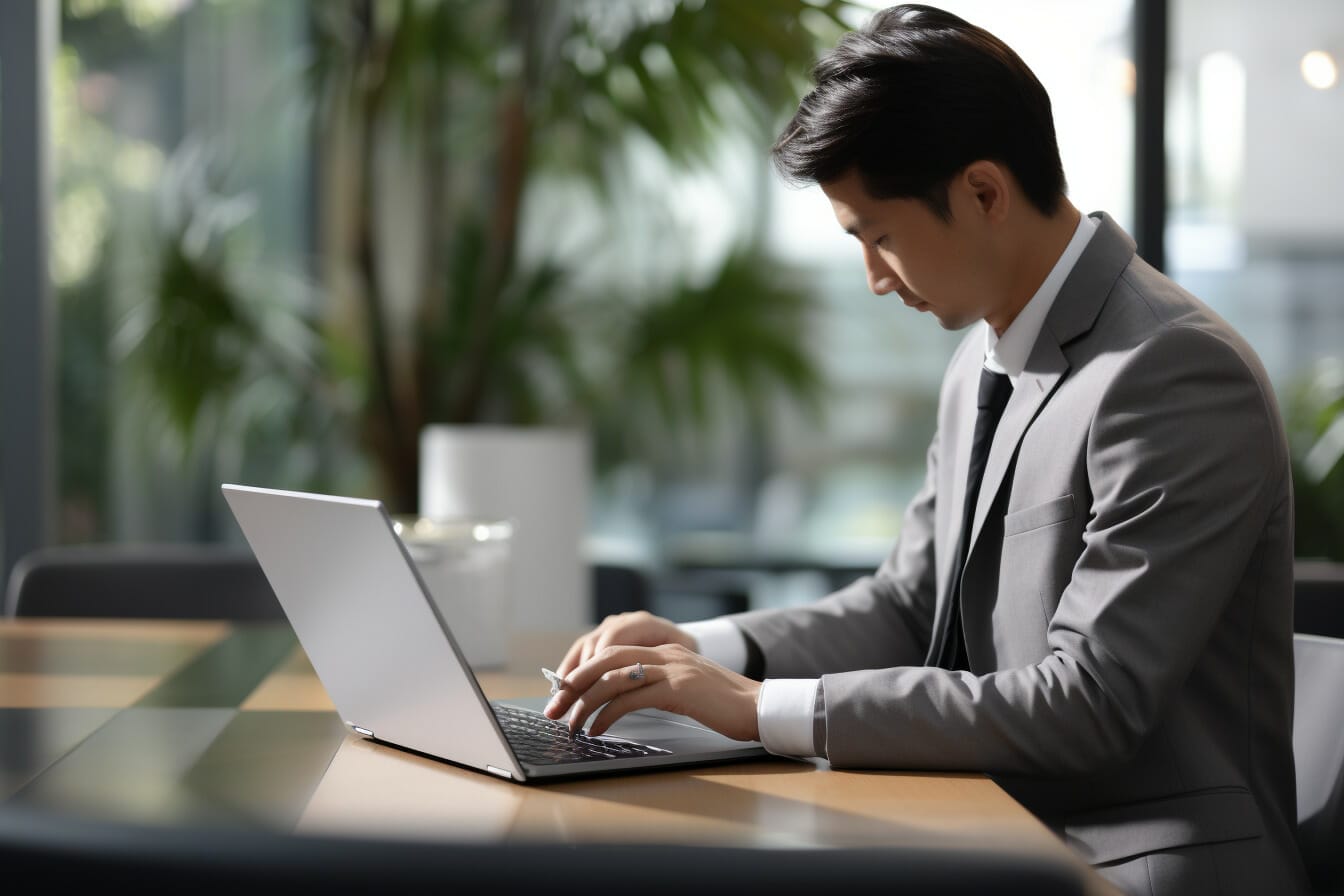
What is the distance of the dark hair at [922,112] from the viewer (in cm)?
135

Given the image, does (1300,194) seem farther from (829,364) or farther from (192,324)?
(192,324)

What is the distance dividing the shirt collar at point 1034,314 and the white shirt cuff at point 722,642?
1.35 feet

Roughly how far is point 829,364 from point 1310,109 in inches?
59.0

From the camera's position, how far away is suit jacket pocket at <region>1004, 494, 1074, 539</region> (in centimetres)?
130

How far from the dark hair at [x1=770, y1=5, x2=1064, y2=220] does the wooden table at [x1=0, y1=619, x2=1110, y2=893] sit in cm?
58

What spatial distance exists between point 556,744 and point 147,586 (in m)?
1.44

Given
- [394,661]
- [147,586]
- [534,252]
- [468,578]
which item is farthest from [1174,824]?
[534,252]

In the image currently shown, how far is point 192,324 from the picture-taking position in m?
3.70

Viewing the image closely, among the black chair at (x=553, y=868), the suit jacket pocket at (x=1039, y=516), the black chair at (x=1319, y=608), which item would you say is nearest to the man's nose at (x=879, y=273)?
the suit jacket pocket at (x=1039, y=516)

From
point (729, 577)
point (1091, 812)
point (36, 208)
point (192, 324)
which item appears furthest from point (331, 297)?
point (1091, 812)

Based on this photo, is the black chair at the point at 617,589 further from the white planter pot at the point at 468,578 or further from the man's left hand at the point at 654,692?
the man's left hand at the point at 654,692

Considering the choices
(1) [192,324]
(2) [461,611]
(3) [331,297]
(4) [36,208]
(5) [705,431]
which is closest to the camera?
(2) [461,611]

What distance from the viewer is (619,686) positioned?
1201 mm

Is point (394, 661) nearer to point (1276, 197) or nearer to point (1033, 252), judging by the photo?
point (1033, 252)
